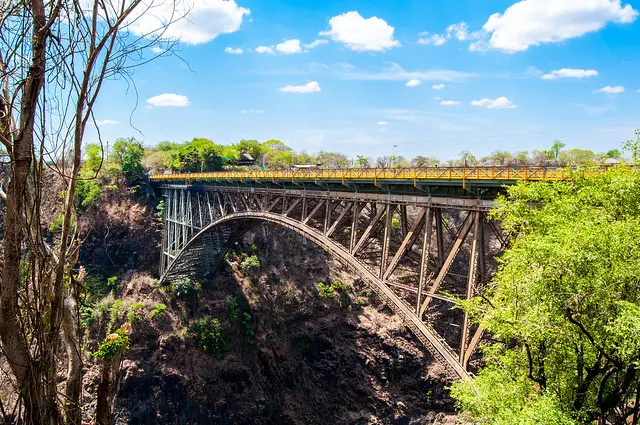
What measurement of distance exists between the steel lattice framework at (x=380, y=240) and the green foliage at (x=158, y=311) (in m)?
3.06

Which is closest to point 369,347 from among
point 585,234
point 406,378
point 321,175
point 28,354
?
point 406,378

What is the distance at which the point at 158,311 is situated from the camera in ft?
118

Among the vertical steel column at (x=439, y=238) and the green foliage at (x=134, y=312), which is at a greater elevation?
the vertical steel column at (x=439, y=238)

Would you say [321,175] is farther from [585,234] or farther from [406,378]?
[406,378]

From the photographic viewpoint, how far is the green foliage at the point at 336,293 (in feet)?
141

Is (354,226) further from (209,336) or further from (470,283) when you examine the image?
(209,336)

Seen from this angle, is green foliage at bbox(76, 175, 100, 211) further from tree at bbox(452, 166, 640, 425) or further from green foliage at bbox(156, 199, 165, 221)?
tree at bbox(452, 166, 640, 425)

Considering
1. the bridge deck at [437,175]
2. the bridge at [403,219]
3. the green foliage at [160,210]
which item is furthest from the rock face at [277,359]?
the bridge deck at [437,175]

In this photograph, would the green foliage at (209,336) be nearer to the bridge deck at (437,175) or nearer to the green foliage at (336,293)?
the green foliage at (336,293)

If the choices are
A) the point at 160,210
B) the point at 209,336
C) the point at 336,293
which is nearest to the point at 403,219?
the point at 209,336

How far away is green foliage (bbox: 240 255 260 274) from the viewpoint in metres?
42.0

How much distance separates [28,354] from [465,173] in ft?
46.7

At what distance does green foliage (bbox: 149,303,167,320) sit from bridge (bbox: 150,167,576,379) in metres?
6.27

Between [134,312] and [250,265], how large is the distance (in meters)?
11.2
